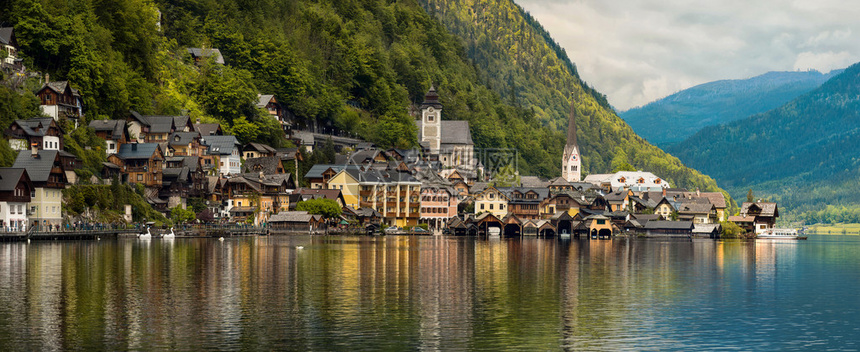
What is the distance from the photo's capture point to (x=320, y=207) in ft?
433

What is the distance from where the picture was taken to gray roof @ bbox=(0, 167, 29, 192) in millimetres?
91562

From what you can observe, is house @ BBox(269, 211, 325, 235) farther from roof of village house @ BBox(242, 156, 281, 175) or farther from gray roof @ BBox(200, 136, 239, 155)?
gray roof @ BBox(200, 136, 239, 155)

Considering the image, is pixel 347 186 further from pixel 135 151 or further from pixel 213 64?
pixel 135 151

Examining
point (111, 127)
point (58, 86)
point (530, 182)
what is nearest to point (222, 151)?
point (111, 127)

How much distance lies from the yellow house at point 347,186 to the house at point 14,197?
180 feet

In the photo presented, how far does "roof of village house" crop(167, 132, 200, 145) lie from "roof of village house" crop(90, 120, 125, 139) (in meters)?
9.15

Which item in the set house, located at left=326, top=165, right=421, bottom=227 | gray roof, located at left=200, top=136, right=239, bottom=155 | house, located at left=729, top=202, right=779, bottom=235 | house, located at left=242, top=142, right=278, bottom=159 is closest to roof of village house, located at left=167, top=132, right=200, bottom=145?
gray roof, located at left=200, top=136, right=239, bottom=155

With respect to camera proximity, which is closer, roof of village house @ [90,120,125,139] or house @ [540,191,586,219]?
roof of village house @ [90,120,125,139]

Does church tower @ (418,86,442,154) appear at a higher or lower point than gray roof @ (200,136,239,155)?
higher

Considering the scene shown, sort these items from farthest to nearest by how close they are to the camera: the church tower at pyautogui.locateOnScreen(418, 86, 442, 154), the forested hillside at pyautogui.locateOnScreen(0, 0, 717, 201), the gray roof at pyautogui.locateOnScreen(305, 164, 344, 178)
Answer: the church tower at pyautogui.locateOnScreen(418, 86, 442, 154)
the gray roof at pyautogui.locateOnScreen(305, 164, 344, 178)
the forested hillside at pyautogui.locateOnScreen(0, 0, 717, 201)

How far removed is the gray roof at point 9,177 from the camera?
91.6 metres

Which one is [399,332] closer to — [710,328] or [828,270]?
[710,328]

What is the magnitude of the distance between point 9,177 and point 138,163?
2704cm

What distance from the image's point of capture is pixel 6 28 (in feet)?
370
